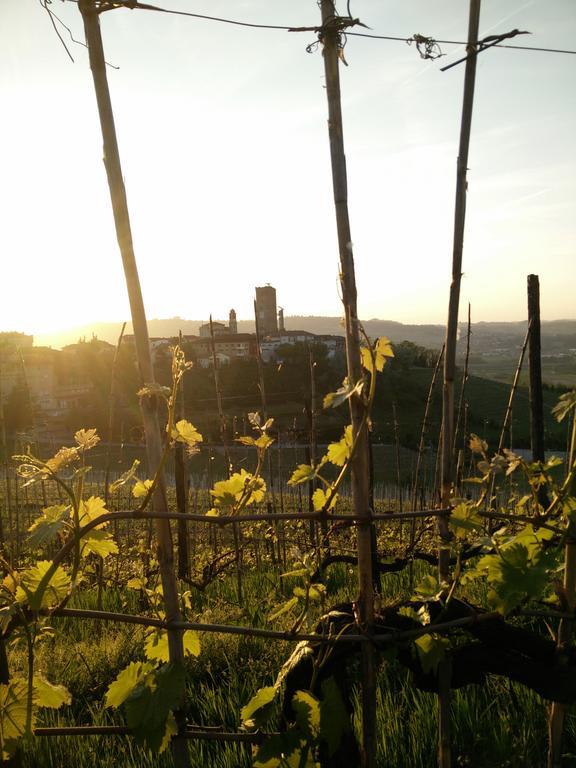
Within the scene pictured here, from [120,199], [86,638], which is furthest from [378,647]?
[86,638]

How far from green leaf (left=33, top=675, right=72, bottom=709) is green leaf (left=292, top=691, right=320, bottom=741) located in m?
0.52

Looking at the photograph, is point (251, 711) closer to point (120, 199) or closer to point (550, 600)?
point (550, 600)

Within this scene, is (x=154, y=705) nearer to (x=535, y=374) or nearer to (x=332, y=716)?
(x=332, y=716)

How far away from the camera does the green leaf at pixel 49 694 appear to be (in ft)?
4.19

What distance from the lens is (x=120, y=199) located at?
128cm

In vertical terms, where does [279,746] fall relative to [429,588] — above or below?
below

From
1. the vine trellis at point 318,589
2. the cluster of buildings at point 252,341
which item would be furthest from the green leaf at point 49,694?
the cluster of buildings at point 252,341

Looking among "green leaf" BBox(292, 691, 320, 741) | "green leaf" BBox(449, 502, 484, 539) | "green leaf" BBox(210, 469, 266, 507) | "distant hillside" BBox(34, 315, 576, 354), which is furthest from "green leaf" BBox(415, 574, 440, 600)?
"distant hillside" BBox(34, 315, 576, 354)

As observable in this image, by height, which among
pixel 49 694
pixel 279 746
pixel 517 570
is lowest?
pixel 279 746

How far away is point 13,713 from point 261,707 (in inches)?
22.1

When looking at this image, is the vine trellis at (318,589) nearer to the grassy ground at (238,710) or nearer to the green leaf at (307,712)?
Result: the green leaf at (307,712)

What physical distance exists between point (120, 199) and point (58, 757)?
189 centimetres

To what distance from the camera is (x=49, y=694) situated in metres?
1.30

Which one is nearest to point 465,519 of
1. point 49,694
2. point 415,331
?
point 49,694
